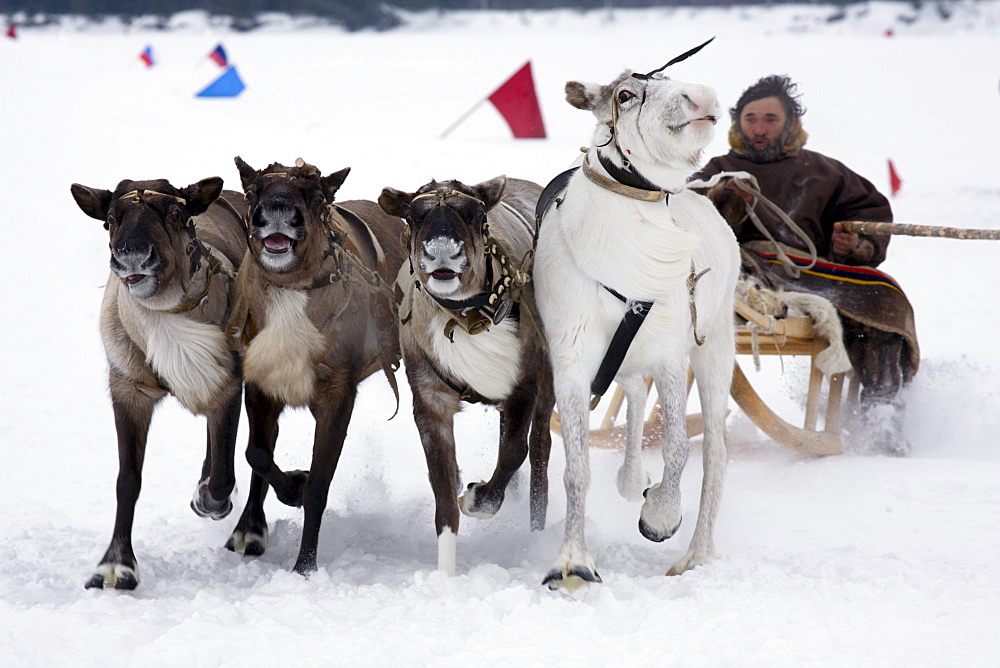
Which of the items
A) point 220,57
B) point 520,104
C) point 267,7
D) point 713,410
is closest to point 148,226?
point 713,410

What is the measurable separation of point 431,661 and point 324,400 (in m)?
1.45

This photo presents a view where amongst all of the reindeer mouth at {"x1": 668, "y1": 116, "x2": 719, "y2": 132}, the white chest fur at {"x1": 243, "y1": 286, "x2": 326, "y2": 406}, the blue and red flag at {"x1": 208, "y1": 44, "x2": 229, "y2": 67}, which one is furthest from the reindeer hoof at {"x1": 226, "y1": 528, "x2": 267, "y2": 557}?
the blue and red flag at {"x1": 208, "y1": 44, "x2": 229, "y2": 67}

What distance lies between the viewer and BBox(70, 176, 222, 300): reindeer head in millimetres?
3547

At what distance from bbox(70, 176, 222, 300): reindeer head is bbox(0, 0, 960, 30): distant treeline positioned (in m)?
28.2

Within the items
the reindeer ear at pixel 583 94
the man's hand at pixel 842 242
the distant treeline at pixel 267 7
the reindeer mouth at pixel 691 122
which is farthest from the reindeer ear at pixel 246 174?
the distant treeline at pixel 267 7

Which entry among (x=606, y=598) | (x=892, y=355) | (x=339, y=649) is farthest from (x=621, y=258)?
(x=892, y=355)

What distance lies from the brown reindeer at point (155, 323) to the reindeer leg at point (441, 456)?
83cm

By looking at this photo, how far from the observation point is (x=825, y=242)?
6.11 metres

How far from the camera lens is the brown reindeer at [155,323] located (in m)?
3.63

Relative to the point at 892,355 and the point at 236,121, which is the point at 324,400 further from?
the point at 236,121

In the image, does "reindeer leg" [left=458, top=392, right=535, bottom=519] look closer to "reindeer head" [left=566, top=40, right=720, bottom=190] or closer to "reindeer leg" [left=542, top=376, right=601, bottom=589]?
"reindeer leg" [left=542, top=376, right=601, bottom=589]

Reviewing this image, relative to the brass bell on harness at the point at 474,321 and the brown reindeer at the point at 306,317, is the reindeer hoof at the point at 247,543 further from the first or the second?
the brass bell on harness at the point at 474,321

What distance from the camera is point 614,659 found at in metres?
2.77

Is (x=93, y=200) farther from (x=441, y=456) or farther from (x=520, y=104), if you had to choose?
(x=520, y=104)
